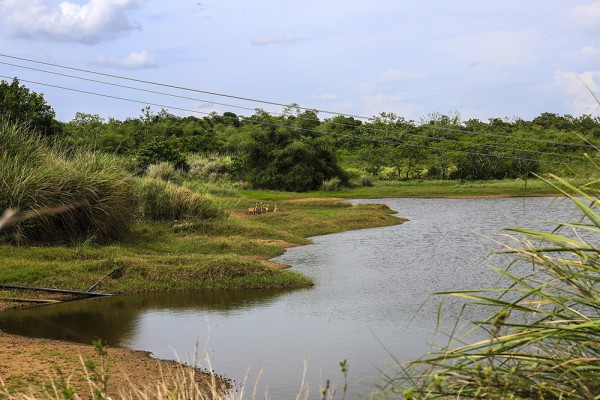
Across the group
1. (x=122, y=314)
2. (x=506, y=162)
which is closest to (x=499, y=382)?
(x=122, y=314)

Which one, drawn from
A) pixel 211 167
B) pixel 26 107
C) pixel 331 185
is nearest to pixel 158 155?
pixel 211 167

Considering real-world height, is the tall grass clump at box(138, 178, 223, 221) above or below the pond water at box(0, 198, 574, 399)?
above

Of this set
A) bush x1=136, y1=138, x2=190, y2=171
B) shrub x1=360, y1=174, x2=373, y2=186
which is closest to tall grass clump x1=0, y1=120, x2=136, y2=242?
bush x1=136, y1=138, x2=190, y2=171

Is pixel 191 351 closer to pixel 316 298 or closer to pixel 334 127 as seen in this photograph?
pixel 316 298

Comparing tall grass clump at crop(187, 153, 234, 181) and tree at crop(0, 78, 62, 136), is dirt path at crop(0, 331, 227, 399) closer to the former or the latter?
tree at crop(0, 78, 62, 136)

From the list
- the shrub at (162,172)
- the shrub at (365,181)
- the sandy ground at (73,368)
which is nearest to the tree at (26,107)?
the shrub at (162,172)

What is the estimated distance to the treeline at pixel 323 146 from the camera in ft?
157

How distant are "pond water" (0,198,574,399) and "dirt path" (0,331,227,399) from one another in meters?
0.48

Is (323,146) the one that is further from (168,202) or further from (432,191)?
(168,202)

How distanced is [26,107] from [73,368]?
23.6 m

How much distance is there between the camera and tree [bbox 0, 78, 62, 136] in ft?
96.9

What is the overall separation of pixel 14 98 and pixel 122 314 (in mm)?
19067

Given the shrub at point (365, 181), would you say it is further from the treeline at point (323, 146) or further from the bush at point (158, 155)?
the bush at point (158, 155)

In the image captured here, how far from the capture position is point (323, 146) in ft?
164
